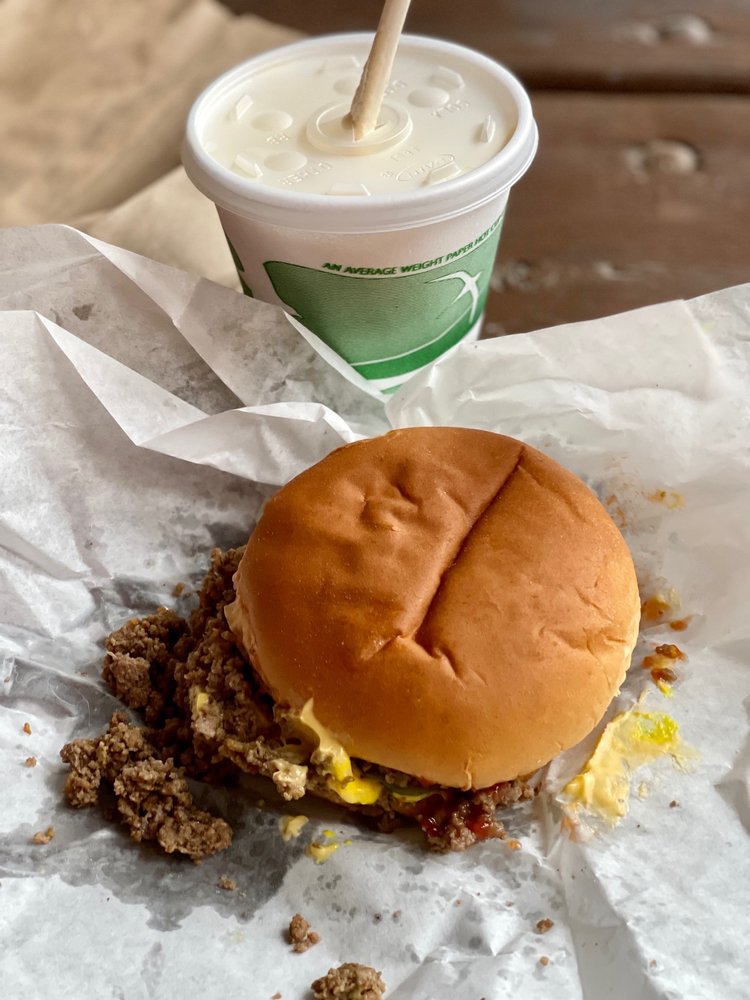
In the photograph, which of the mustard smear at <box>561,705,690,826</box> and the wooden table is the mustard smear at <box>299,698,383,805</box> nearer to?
the mustard smear at <box>561,705,690,826</box>

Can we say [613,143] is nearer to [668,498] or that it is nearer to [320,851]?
[668,498]

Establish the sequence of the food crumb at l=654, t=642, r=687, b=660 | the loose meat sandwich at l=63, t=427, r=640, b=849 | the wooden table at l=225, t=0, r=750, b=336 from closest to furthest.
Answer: the loose meat sandwich at l=63, t=427, r=640, b=849
the food crumb at l=654, t=642, r=687, b=660
the wooden table at l=225, t=0, r=750, b=336

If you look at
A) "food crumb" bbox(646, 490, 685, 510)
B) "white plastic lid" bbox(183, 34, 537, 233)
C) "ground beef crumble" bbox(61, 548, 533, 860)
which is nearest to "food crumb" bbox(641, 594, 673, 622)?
"food crumb" bbox(646, 490, 685, 510)

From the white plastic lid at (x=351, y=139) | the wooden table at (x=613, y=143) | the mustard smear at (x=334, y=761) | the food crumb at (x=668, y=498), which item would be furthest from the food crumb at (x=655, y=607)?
the wooden table at (x=613, y=143)

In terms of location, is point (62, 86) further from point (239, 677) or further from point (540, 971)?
point (540, 971)

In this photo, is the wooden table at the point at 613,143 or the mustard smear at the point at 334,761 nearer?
the mustard smear at the point at 334,761

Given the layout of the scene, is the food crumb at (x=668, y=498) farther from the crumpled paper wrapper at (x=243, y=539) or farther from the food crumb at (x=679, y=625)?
the food crumb at (x=679, y=625)

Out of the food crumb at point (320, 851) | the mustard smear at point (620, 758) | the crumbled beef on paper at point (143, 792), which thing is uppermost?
the crumbled beef on paper at point (143, 792)
